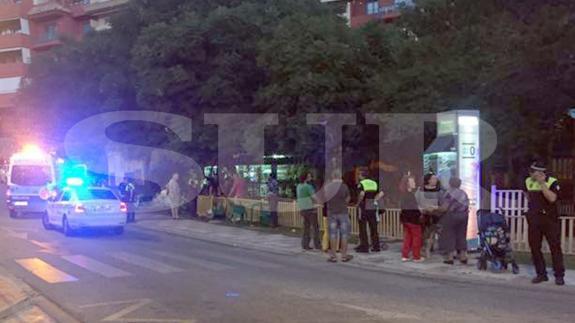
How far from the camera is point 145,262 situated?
40.9 feet

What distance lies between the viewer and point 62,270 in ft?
37.2

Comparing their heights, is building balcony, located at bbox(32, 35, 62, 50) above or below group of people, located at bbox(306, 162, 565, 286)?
above

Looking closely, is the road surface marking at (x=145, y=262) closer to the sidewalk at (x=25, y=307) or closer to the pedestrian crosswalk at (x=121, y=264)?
the pedestrian crosswalk at (x=121, y=264)

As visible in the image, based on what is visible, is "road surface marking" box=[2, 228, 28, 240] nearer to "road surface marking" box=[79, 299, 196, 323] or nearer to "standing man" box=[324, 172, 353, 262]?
"standing man" box=[324, 172, 353, 262]

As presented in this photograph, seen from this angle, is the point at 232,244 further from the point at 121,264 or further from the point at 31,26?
the point at 31,26

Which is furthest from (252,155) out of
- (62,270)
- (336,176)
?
(62,270)

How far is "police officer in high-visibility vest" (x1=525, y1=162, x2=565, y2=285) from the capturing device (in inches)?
390

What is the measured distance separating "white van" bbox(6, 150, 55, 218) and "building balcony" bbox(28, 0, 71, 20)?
4133 centimetres

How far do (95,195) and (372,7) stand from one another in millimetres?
34854

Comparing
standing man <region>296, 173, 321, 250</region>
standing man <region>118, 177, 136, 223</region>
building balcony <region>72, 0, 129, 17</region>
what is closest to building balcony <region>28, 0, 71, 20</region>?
building balcony <region>72, 0, 129, 17</region>

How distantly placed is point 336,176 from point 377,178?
38.6ft

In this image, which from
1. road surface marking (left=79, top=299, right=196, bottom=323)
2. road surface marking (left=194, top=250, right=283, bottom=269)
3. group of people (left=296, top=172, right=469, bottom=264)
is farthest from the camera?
road surface marking (left=194, top=250, right=283, bottom=269)

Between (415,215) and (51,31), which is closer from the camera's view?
(415,215)

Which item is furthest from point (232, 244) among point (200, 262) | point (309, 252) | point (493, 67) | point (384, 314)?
point (384, 314)
